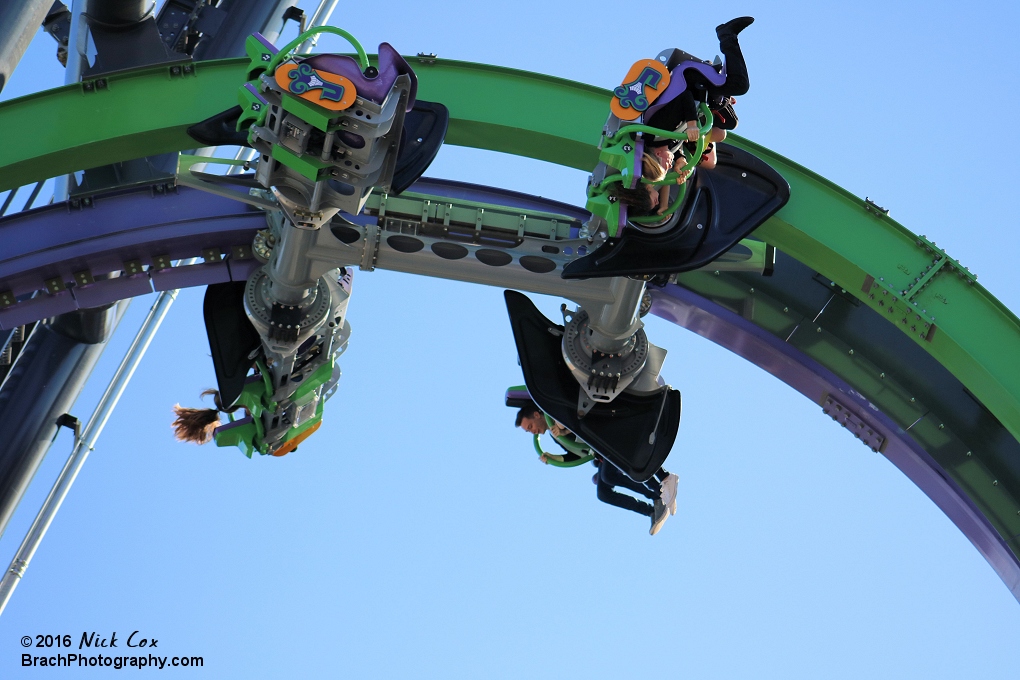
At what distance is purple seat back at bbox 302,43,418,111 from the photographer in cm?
680

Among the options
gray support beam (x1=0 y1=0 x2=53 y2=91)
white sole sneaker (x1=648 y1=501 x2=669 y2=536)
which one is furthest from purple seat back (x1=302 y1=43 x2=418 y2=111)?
white sole sneaker (x1=648 y1=501 x2=669 y2=536)

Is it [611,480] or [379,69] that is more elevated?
[611,480]

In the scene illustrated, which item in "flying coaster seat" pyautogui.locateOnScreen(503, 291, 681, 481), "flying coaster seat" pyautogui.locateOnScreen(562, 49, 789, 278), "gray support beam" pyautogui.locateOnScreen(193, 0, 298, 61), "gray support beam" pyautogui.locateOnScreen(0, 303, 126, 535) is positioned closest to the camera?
"flying coaster seat" pyautogui.locateOnScreen(562, 49, 789, 278)

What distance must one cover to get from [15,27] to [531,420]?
412cm

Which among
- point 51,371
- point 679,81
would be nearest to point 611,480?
point 679,81

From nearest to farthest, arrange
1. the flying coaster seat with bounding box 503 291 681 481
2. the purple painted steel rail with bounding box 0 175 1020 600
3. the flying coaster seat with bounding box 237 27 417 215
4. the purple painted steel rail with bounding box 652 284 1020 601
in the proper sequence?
the flying coaster seat with bounding box 237 27 417 215 → the flying coaster seat with bounding box 503 291 681 481 → the purple painted steel rail with bounding box 0 175 1020 600 → the purple painted steel rail with bounding box 652 284 1020 601

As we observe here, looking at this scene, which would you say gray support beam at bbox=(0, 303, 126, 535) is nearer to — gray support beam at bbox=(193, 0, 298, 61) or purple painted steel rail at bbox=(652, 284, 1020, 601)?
gray support beam at bbox=(193, 0, 298, 61)

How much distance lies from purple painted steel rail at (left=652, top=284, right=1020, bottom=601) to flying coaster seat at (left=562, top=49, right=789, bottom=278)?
2.26 metres

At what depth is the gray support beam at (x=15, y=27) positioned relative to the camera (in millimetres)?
8875

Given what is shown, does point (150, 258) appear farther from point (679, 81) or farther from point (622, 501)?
point (679, 81)

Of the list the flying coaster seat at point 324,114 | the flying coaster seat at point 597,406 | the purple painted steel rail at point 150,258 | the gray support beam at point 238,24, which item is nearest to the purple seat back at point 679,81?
the flying coaster seat at point 324,114

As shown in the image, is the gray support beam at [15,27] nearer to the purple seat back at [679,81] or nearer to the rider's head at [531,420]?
the rider's head at [531,420]

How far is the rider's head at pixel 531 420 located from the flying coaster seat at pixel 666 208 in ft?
6.47

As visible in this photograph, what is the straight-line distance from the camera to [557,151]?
27.9 feet
